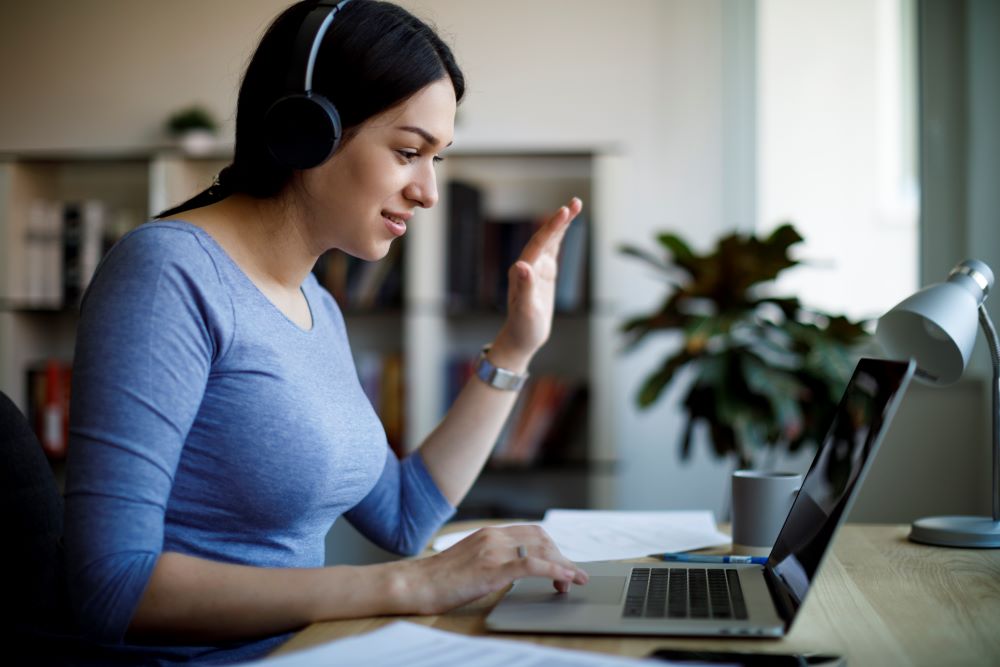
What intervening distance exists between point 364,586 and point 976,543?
2.60 ft

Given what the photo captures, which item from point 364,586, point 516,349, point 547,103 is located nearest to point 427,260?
point 547,103

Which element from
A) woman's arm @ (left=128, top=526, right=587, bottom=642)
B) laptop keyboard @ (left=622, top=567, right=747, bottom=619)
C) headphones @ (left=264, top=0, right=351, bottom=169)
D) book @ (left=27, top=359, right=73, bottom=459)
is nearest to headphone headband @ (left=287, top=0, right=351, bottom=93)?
headphones @ (left=264, top=0, right=351, bottom=169)

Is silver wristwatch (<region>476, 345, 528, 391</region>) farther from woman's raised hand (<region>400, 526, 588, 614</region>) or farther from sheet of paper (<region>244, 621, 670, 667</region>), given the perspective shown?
sheet of paper (<region>244, 621, 670, 667</region>)

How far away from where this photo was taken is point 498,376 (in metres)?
1.35

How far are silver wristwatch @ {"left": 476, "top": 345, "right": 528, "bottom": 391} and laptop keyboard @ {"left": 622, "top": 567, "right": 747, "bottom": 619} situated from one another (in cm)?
41

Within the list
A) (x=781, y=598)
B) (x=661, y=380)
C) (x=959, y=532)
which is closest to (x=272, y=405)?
(x=781, y=598)

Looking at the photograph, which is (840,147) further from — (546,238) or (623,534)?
(623,534)

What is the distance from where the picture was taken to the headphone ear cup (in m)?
1.03

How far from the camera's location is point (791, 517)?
0.99m

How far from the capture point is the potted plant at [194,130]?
300 centimetres

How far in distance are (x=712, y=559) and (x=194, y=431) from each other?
578mm

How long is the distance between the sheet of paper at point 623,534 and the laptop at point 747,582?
12 cm

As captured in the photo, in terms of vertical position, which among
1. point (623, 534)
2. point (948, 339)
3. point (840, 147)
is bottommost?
point (623, 534)

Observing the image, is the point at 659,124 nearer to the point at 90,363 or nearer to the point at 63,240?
the point at 63,240
